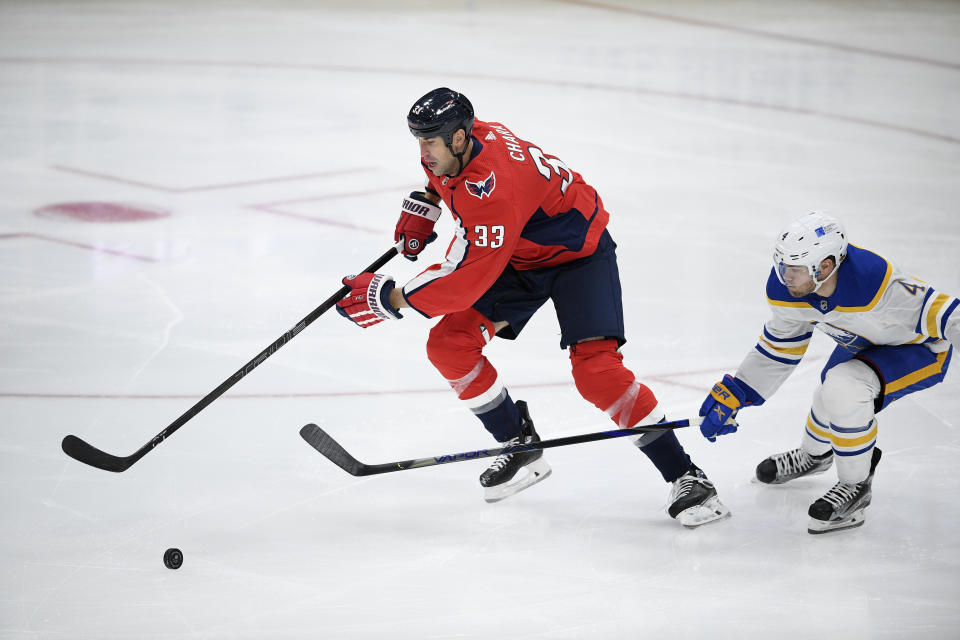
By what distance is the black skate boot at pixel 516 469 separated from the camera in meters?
3.33

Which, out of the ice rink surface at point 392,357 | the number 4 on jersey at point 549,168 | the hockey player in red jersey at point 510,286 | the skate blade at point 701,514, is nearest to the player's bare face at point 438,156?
the hockey player in red jersey at point 510,286

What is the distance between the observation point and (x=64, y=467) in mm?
3434

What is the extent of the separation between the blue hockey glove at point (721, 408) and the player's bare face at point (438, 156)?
3.04 feet

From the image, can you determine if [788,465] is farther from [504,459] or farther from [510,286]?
[510,286]

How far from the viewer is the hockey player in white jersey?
112 inches

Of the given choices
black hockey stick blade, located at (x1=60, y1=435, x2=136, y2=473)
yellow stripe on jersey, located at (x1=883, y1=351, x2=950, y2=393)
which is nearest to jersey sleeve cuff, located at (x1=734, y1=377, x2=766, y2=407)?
yellow stripe on jersey, located at (x1=883, y1=351, x2=950, y2=393)

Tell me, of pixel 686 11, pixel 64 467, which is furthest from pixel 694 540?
pixel 686 11

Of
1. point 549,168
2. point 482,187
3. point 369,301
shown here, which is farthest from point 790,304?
point 369,301

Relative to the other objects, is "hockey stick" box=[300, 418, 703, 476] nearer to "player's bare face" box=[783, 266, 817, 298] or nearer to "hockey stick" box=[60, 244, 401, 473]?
"hockey stick" box=[60, 244, 401, 473]

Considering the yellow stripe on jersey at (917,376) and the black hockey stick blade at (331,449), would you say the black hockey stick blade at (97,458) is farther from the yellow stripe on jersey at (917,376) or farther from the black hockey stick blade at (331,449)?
the yellow stripe on jersey at (917,376)

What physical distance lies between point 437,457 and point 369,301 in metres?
0.49

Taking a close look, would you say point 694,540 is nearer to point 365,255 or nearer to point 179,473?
point 179,473

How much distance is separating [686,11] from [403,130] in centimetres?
565

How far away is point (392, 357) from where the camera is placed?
4.33 metres
